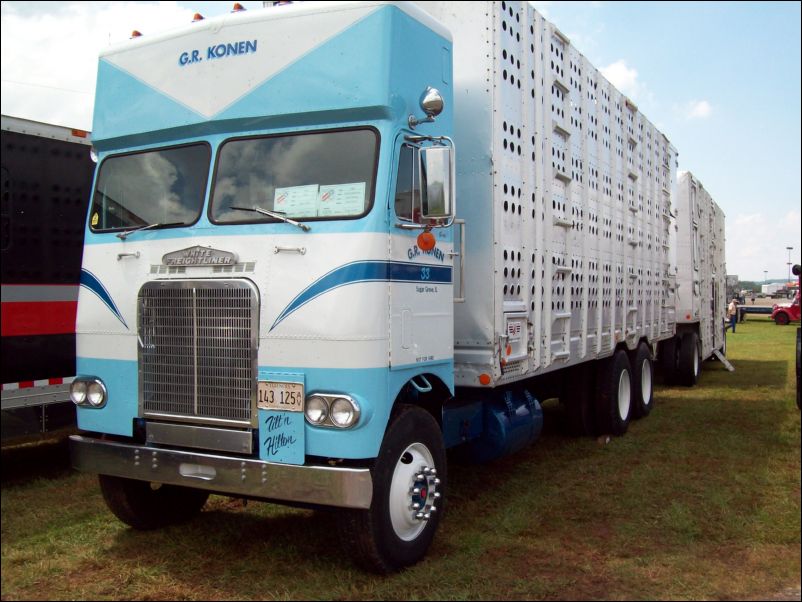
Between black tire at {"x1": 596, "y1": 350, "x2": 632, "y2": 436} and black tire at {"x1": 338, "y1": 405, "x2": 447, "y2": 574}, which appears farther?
black tire at {"x1": 596, "y1": 350, "x2": 632, "y2": 436}

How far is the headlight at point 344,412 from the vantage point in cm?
427

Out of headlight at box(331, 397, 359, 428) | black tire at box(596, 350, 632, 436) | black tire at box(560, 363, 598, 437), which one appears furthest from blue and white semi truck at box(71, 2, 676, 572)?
black tire at box(596, 350, 632, 436)

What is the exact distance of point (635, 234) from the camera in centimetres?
1016

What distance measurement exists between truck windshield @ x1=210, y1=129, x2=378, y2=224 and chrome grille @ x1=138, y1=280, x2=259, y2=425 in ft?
1.71

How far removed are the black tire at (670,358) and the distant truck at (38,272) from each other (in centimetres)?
1094

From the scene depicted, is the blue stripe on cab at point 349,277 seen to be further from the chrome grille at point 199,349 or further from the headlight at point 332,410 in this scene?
the headlight at point 332,410

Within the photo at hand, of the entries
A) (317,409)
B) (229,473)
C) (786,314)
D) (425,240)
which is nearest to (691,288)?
(425,240)

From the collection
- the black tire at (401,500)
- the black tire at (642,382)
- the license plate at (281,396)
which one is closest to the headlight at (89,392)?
the license plate at (281,396)

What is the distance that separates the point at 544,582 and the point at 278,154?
3187 millimetres

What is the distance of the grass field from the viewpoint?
461 centimetres

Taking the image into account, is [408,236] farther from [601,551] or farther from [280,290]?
[601,551]

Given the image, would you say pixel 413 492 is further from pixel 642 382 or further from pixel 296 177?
pixel 642 382

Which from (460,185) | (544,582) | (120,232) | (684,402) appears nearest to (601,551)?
(544,582)

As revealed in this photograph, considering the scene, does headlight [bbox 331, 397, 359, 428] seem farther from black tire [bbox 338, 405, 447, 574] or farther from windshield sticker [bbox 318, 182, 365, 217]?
windshield sticker [bbox 318, 182, 365, 217]
